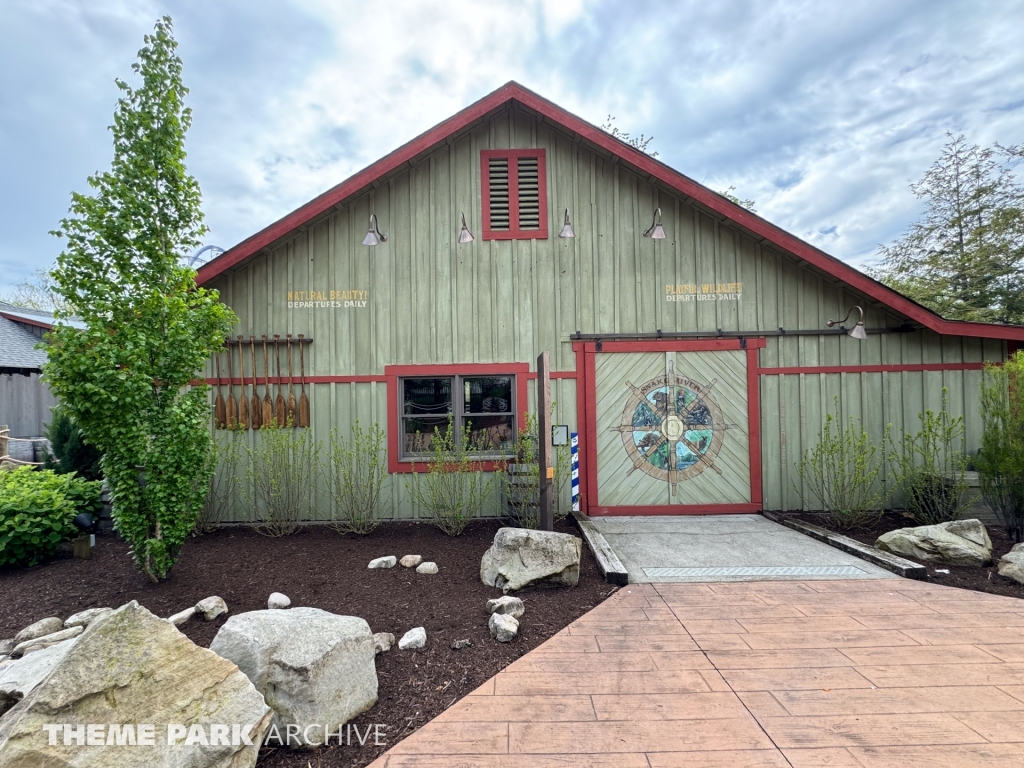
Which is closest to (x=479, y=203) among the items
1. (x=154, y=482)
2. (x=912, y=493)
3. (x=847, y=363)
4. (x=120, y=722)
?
(x=154, y=482)

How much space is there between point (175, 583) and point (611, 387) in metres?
5.39

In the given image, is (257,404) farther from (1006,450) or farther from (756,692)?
(1006,450)

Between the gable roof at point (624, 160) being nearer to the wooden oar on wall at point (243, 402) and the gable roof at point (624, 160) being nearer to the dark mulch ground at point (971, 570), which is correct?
the wooden oar on wall at point (243, 402)

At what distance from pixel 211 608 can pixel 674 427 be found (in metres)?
5.72

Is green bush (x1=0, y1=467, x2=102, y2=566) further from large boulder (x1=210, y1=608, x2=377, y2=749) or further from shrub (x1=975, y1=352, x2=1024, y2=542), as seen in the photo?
shrub (x1=975, y1=352, x2=1024, y2=542)

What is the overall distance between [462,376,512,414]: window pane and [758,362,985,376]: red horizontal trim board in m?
3.61

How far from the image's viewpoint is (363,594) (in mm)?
4188

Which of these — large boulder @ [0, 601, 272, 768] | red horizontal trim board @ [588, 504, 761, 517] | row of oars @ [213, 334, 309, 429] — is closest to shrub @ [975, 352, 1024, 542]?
red horizontal trim board @ [588, 504, 761, 517]

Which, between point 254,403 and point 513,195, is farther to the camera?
Result: point 513,195

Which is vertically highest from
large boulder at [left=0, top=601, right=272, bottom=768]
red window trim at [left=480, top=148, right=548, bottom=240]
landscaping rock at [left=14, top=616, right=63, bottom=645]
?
red window trim at [left=480, top=148, right=548, bottom=240]

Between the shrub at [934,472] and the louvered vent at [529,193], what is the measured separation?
219 inches

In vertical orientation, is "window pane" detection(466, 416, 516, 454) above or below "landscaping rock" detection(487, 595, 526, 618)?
above

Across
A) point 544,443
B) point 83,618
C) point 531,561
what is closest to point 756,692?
point 531,561

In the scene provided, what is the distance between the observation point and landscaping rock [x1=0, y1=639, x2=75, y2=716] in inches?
101
